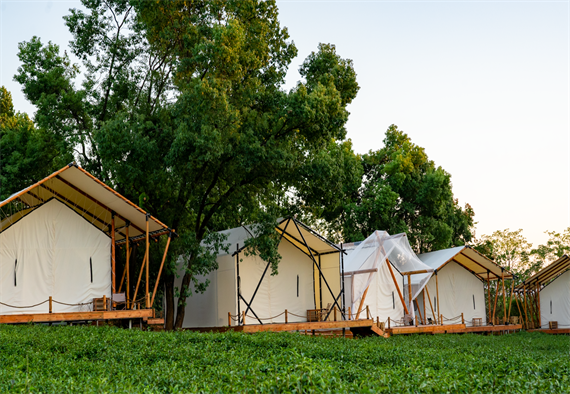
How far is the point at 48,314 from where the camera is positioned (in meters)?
15.2

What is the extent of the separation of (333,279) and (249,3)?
10.9 meters

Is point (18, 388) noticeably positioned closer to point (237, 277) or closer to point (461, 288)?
point (237, 277)

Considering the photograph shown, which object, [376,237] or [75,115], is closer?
[75,115]

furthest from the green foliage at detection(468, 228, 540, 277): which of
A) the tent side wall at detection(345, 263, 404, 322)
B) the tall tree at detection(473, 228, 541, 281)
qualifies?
the tent side wall at detection(345, 263, 404, 322)

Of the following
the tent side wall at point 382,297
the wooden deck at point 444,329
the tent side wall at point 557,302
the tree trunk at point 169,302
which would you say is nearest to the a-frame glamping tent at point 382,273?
the tent side wall at point 382,297

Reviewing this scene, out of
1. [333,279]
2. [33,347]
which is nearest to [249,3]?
[333,279]

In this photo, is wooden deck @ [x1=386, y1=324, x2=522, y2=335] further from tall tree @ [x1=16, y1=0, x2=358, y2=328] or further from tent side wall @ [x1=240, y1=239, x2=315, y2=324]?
tall tree @ [x1=16, y1=0, x2=358, y2=328]

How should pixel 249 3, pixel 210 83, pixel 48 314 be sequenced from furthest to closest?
pixel 249 3
pixel 210 83
pixel 48 314

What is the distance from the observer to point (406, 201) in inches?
1286

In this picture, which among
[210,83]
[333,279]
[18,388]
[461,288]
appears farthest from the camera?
[461,288]

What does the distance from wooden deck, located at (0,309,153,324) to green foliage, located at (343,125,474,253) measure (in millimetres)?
17261

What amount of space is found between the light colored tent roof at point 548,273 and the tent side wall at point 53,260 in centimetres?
2325

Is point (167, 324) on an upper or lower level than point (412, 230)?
lower

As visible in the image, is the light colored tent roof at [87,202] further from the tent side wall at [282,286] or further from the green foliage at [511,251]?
the green foliage at [511,251]
